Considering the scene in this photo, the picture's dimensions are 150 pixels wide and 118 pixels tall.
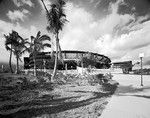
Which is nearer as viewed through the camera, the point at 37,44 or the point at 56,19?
the point at 56,19

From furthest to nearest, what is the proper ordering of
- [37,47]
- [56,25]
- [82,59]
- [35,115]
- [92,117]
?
[82,59], [37,47], [56,25], [35,115], [92,117]

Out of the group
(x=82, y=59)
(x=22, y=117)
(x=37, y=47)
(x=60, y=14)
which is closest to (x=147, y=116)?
(x=22, y=117)

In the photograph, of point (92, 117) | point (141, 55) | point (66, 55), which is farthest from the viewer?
point (66, 55)

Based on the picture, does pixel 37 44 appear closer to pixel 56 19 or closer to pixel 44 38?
pixel 44 38

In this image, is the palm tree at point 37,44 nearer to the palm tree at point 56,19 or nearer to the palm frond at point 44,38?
the palm frond at point 44,38

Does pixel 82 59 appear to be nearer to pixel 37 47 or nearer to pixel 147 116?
pixel 37 47

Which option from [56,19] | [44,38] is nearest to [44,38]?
[44,38]

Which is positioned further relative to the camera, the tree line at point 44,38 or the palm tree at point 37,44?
the palm tree at point 37,44

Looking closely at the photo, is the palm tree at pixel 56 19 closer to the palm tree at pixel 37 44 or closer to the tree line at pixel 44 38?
the tree line at pixel 44 38

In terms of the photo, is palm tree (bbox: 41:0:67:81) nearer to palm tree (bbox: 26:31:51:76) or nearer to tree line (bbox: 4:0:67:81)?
tree line (bbox: 4:0:67:81)

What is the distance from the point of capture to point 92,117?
384 cm

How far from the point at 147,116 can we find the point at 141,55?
880 centimetres

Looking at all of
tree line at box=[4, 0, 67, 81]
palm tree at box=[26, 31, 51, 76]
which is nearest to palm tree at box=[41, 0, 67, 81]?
tree line at box=[4, 0, 67, 81]

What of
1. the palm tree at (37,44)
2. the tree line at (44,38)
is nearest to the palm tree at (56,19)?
the tree line at (44,38)
